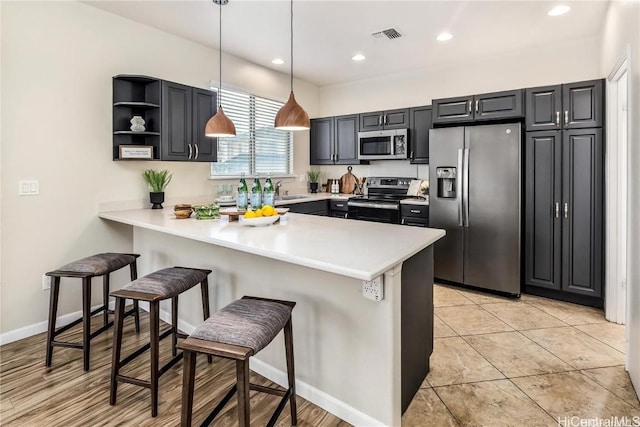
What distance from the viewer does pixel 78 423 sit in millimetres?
1877

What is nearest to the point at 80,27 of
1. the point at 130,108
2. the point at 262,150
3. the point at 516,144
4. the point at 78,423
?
the point at 130,108

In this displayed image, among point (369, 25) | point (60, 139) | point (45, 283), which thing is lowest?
point (45, 283)

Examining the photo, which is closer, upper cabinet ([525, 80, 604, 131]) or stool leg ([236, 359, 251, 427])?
stool leg ([236, 359, 251, 427])

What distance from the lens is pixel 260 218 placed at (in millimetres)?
2410

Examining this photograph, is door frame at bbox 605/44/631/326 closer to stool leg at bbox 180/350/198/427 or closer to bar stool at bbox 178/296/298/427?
bar stool at bbox 178/296/298/427

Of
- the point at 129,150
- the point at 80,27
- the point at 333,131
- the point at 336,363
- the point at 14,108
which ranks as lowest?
the point at 336,363

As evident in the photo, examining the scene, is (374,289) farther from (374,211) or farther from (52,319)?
(374,211)

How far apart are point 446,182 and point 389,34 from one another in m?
1.68

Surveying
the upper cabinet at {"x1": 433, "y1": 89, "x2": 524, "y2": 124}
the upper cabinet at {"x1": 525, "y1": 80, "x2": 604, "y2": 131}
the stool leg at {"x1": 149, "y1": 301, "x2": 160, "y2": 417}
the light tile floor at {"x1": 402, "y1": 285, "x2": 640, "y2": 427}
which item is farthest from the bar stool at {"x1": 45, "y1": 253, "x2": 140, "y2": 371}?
the upper cabinet at {"x1": 525, "y1": 80, "x2": 604, "y2": 131}

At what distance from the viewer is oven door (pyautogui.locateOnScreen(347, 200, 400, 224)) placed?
4.54 m

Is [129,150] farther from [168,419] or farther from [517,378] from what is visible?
[517,378]

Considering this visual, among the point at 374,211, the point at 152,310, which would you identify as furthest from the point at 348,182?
the point at 152,310

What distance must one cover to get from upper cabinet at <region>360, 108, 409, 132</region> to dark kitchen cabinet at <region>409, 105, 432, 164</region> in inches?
3.7

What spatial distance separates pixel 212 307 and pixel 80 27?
2.62 m
